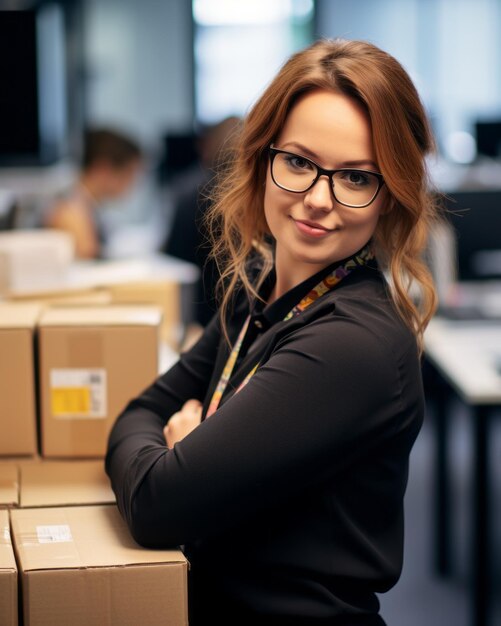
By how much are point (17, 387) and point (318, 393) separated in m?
0.67

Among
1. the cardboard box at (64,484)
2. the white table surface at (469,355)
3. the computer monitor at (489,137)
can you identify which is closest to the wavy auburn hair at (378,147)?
the cardboard box at (64,484)

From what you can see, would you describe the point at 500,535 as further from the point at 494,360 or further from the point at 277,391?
the point at 277,391

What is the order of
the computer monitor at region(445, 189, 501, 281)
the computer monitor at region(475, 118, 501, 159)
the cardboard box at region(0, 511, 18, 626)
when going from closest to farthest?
1. the cardboard box at region(0, 511, 18, 626)
2. the computer monitor at region(445, 189, 501, 281)
3. the computer monitor at region(475, 118, 501, 159)

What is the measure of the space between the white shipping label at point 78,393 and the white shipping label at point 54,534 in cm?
36

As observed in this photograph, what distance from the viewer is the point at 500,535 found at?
3.31 meters

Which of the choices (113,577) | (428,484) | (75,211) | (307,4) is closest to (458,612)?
(428,484)

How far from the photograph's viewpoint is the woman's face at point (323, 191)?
121 cm

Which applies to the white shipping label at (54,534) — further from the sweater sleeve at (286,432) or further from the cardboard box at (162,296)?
the cardboard box at (162,296)

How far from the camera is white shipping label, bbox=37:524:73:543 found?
1.25 m

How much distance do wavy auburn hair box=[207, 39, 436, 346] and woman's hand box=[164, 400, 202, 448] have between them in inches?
7.9

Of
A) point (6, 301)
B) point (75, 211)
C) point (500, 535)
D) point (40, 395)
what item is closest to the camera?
point (40, 395)

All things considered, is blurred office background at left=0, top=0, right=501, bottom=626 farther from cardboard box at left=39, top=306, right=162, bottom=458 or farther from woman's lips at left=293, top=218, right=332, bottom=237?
woman's lips at left=293, top=218, right=332, bottom=237

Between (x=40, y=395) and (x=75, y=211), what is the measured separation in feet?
9.14

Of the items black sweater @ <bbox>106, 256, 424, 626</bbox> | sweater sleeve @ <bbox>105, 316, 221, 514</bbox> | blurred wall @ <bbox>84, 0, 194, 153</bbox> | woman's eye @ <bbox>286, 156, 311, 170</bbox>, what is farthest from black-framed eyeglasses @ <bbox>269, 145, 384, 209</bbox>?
blurred wall @ <bbox>84, 0, 194, 153</bbox>
